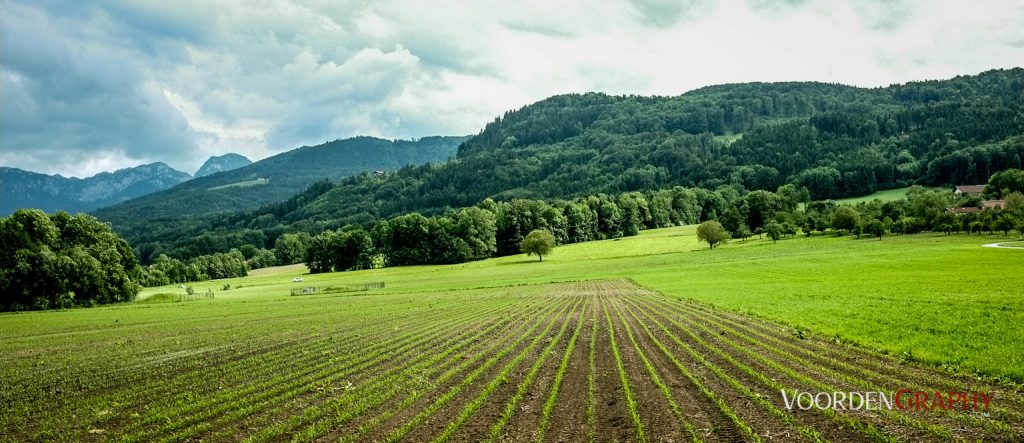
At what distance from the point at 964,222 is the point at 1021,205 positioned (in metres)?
20.1

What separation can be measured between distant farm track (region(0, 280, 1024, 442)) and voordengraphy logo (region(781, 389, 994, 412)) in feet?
1.27

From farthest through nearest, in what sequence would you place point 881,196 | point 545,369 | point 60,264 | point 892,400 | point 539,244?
point 881,196, point 539,244, point 60,264, point 545,369, point 892,400

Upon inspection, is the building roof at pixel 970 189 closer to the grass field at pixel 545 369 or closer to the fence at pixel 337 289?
the grass field at pixel 545 369

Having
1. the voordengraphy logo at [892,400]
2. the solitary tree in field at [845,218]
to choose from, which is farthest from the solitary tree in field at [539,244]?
the voordengraphy logo at [892,400]

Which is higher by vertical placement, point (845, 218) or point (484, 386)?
point (845, 218)

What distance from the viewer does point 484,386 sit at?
17266 mm

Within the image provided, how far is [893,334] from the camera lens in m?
21.3

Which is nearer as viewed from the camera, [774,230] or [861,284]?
[861,284]

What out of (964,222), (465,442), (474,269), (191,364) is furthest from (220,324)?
(964,222)

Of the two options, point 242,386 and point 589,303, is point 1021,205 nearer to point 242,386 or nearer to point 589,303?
point 589,303

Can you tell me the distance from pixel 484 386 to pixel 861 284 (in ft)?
127

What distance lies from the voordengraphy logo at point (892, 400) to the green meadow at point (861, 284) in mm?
2672

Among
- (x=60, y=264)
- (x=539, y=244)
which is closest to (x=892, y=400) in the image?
(x=60, y=264)

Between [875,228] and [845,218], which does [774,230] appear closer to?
[845,218]
